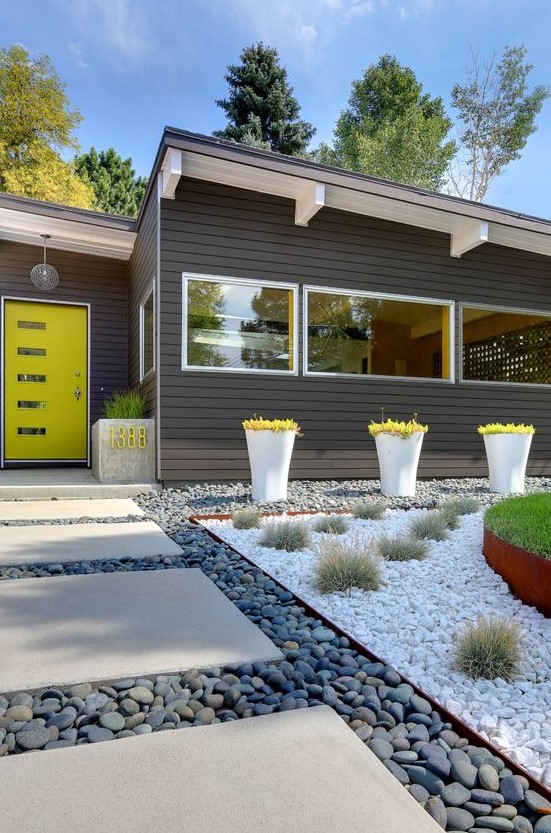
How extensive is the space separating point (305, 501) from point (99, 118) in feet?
60.8

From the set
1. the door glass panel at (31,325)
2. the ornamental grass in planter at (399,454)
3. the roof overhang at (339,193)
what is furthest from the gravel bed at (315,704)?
the door glass panel at (31,325)

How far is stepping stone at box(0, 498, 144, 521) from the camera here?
3998 millimetres

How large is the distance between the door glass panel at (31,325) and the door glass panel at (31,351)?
0.24 m

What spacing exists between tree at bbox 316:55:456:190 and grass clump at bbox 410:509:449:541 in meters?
17.9

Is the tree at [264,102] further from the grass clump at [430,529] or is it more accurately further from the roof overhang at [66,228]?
the grass clump at [430,529]

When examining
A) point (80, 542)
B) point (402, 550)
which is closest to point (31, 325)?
point (80, 542)

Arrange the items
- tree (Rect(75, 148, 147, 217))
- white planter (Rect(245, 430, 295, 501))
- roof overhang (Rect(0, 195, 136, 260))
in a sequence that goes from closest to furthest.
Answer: white planter (Rect(245, 430, 295, 501)) < roof overhang (Rect(0, 195, 136, 260)) < tree (Rect(75, 148, 147, 217))

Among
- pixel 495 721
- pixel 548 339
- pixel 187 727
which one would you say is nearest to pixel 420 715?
pixel 495 721

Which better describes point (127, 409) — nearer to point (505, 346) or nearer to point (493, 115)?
point (505, 346)

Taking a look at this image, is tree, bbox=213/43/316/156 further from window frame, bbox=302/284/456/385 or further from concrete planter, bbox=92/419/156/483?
concrete planter, bbox=92/419/156/483

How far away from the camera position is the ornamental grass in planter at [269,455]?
4719 mm

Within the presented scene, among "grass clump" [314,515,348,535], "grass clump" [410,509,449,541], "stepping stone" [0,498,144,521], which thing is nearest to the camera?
"grass clump" [410,509,449,541]

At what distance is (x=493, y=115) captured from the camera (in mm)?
19797

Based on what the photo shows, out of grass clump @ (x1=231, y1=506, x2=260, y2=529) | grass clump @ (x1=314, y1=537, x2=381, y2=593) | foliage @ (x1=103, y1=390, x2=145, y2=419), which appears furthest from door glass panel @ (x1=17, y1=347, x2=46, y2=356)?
grass clump @ (x1=314, y1=537, x2=381, y2=593)
